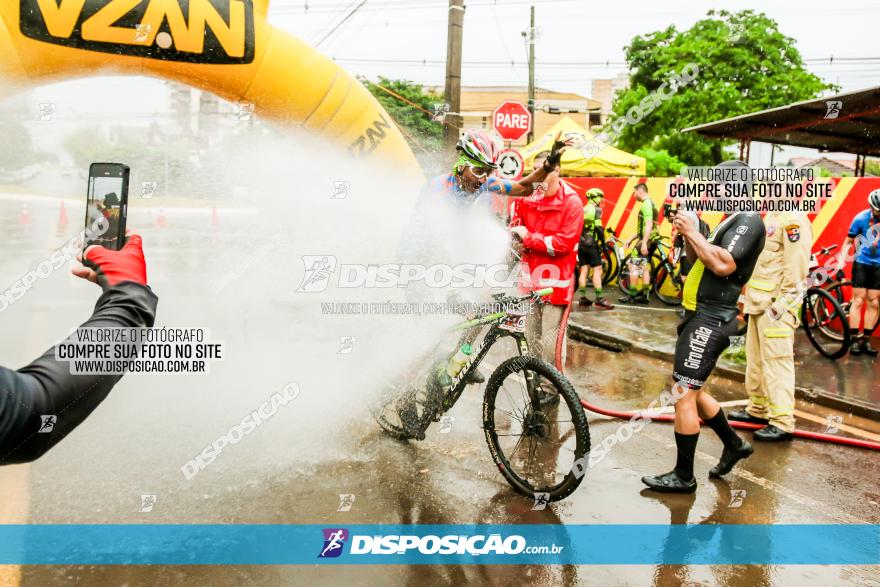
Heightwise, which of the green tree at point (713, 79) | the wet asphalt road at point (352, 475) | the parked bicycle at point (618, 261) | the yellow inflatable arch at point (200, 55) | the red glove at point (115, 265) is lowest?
the wet asphalt road at point (352, 475)

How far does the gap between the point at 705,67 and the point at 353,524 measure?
31613 millimetres

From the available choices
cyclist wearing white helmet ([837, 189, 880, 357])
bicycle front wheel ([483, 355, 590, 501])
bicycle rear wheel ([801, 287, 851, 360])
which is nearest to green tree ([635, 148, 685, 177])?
bicycle rear wheel ([801, 287, 851, 360])

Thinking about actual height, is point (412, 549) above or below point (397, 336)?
below

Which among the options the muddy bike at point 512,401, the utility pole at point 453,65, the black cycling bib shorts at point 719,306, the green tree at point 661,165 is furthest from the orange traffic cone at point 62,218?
the green tree at point 661,165

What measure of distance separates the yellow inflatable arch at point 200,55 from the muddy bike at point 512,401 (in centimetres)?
254

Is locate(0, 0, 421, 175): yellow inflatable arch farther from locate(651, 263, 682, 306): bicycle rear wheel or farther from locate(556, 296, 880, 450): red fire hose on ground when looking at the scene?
locate(651, 263, 682, 306): bicycle rear wheel

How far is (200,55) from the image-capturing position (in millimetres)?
5215

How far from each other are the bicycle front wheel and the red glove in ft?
8.89

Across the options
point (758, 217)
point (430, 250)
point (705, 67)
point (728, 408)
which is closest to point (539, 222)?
point (430, 250)

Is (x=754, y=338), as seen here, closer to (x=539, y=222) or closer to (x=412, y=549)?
(x=539, y=222)

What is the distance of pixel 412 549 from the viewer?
11.4 feet

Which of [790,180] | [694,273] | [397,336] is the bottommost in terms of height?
[397,336]

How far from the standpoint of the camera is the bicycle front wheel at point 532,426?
381 centimetres

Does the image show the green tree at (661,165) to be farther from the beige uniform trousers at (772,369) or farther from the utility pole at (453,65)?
the beige uniform trousers at (772,369)
